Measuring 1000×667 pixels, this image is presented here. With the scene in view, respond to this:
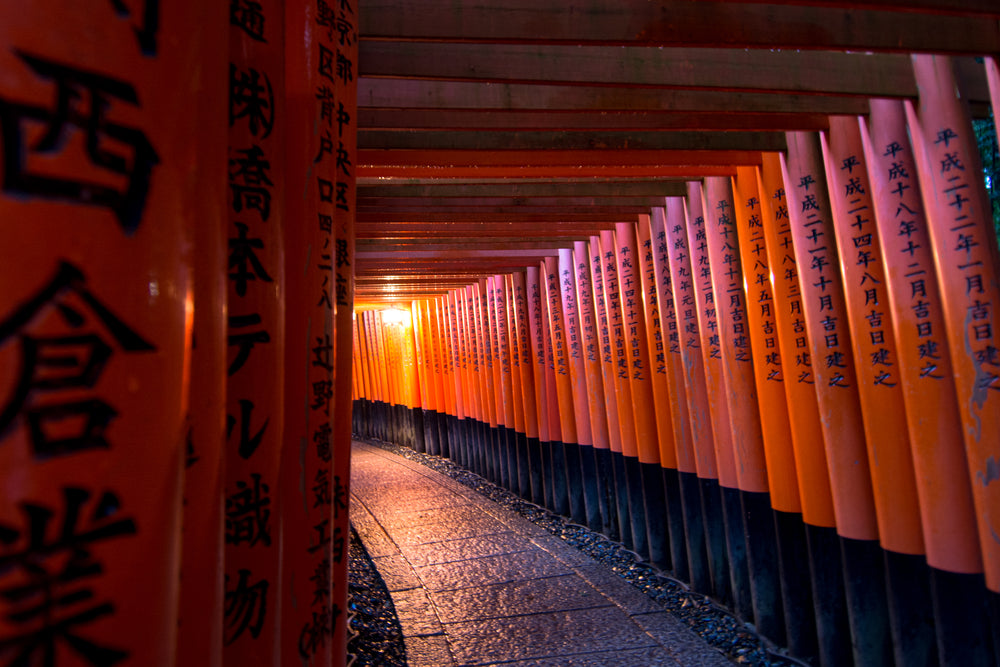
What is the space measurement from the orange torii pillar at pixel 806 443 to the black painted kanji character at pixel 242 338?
445 cm

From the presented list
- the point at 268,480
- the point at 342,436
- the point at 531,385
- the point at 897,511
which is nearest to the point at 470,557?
the point at 531,385

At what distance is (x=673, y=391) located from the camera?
689cm

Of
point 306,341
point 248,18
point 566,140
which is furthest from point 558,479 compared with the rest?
point 248,18

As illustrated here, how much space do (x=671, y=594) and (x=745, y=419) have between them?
237 cm

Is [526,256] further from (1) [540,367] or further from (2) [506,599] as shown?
(2) [506,599]

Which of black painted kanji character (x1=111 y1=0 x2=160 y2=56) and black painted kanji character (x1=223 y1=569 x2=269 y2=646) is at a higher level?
black painted kanji character (x1=111 y1=0 x2=160 y2=56)

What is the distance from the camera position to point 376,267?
10.8m

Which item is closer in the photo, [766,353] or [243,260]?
[243,260]

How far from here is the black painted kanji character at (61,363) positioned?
78cm

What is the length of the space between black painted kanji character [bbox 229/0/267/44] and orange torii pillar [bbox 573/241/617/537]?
7298 millimetres

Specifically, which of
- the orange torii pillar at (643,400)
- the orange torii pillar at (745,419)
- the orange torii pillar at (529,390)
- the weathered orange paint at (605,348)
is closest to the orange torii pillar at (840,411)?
the orange torii pillar at (745,419)

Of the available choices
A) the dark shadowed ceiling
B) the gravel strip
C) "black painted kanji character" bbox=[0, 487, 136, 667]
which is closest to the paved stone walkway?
the gravel strip

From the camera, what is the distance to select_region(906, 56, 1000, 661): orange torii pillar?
3523mm

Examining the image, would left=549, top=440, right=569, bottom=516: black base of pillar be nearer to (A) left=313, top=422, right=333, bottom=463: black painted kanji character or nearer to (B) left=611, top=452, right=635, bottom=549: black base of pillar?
(B) left=611, top=452, right=635, bottom=549: black base of pillar
